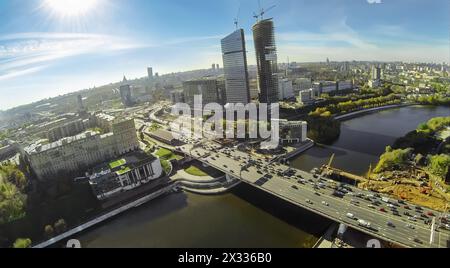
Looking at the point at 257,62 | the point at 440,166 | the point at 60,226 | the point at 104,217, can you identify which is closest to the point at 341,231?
the point at 440,166

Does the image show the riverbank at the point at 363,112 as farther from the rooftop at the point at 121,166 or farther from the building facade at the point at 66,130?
the building facade at the point at 66,130

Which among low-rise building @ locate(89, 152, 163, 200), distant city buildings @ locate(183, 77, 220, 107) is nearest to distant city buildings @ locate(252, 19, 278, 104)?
distant city buildings @ locate(183, 77, 220, 107)

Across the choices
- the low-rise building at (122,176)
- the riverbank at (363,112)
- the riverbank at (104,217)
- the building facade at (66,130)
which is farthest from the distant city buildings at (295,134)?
the building facade at (66,130)

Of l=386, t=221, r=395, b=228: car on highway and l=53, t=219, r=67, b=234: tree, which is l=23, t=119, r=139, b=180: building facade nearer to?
l=53, t=219, r=67, b=234: tree

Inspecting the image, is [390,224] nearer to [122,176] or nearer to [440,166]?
[440,166]

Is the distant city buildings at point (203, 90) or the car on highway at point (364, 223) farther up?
the distant city buildings at point (203, 90)

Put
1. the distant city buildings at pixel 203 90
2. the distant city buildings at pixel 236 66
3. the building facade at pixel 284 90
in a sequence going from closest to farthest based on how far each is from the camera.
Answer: the distant city buildings at pixel 236 66 < the distant city buildings at pixel 203 90 < the building facade at pixel 284 90
